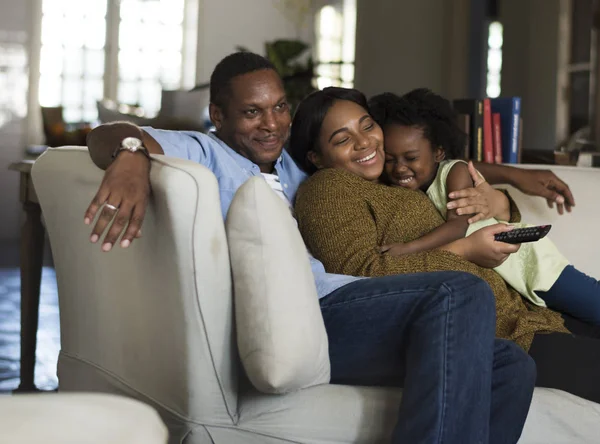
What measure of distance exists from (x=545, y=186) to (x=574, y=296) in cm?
36

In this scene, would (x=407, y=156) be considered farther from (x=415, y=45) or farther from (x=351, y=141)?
(x=415, y=45)

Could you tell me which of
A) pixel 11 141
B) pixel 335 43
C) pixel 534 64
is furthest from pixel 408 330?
pixel 335 43

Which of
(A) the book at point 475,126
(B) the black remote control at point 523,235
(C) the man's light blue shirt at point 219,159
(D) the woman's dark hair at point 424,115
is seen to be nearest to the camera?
(B) the black remote control at point 523,235

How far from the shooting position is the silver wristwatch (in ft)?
4.88

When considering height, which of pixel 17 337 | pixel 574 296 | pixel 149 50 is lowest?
pixel 17 337

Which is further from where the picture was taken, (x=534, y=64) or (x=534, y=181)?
(x=534, y=64)

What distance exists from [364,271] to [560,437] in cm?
51

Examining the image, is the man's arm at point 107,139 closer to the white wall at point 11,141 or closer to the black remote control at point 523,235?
the black remote control at point 523,235

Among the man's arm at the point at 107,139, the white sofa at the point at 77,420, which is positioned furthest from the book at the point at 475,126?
the white sofa at the point at 77,420

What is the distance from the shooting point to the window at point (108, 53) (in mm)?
7684

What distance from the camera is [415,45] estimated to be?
7.68 m

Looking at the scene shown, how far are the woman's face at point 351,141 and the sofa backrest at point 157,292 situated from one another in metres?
0.64

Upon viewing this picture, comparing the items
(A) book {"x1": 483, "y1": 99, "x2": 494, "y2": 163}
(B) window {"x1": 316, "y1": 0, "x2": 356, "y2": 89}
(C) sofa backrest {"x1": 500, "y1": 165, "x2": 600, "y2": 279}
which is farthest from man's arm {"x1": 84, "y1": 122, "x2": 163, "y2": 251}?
(B) window {"x1": 316, "y1": 0, "x2": 356, "y2": 89}

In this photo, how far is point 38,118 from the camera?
7.41 meters
